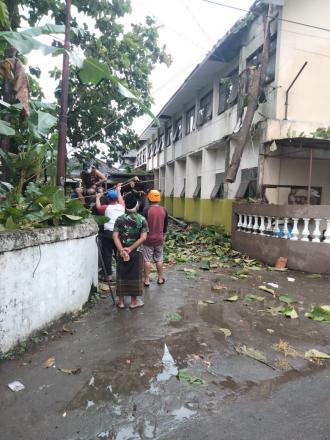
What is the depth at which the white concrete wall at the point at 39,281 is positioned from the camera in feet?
11.2

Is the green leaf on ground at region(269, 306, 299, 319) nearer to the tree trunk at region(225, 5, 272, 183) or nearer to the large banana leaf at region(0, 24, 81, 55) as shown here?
the large banana leaf at region(0, 24, 81, 55)

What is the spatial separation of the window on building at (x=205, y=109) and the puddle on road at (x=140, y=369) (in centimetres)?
1253

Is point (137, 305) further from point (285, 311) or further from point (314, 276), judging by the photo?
point (314, 276)

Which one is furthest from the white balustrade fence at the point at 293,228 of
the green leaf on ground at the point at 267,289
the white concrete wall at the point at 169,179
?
the white concrete wall at the point at 169,179

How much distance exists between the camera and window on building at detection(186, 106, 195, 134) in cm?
1780

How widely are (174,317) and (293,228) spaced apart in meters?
3.85

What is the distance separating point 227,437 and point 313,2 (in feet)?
35.7

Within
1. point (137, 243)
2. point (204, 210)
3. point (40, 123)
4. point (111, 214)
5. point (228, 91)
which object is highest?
point (228, 91)

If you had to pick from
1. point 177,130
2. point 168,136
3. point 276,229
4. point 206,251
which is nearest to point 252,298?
point 276,229

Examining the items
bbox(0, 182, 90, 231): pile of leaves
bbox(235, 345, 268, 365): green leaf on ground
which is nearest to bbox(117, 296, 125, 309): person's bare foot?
bbox(0, 182, 90, 231): pile of leaves

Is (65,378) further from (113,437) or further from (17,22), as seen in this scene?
(17,22)

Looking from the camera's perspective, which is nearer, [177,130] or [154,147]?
[177,130]

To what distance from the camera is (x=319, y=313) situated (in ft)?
16.3

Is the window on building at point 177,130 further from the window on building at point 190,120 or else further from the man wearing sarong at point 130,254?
the man wearing sarong at point 130,254
